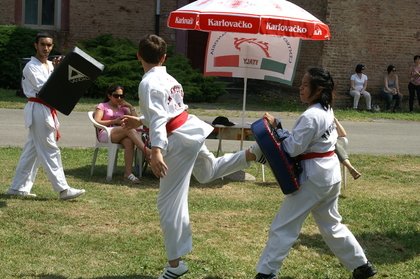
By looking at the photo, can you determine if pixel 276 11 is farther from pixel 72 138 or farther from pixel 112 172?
pixel 72 138

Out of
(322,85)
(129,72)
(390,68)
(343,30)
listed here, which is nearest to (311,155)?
(322,85)

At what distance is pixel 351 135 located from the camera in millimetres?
17625

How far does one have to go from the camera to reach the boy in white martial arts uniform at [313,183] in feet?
21.6

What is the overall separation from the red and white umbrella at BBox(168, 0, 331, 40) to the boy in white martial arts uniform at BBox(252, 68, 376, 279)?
472cm

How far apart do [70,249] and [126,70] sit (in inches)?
604

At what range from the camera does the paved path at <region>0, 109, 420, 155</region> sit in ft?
49.2

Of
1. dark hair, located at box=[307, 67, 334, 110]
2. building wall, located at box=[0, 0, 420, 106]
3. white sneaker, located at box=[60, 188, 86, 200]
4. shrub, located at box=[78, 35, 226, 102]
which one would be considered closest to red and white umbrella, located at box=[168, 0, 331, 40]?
white sneaker, located at box=[60, 188, 86, 200]

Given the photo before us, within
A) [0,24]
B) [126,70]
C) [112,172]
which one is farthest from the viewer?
[0,24]

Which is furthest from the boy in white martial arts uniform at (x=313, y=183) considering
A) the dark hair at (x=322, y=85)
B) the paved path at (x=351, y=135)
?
the paved path at (x=351, y=135)

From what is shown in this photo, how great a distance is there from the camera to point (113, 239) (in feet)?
26.7

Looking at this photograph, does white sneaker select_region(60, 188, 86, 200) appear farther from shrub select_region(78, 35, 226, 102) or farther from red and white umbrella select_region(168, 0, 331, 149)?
shrub select_region(78, 35, 226, 102)

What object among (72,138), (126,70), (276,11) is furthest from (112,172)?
(126,70)

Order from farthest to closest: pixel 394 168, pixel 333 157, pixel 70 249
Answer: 1. pixel 394 168
2. pixel 70 249
3. pixel 333 157

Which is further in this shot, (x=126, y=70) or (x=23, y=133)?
(x=126, y=70)
